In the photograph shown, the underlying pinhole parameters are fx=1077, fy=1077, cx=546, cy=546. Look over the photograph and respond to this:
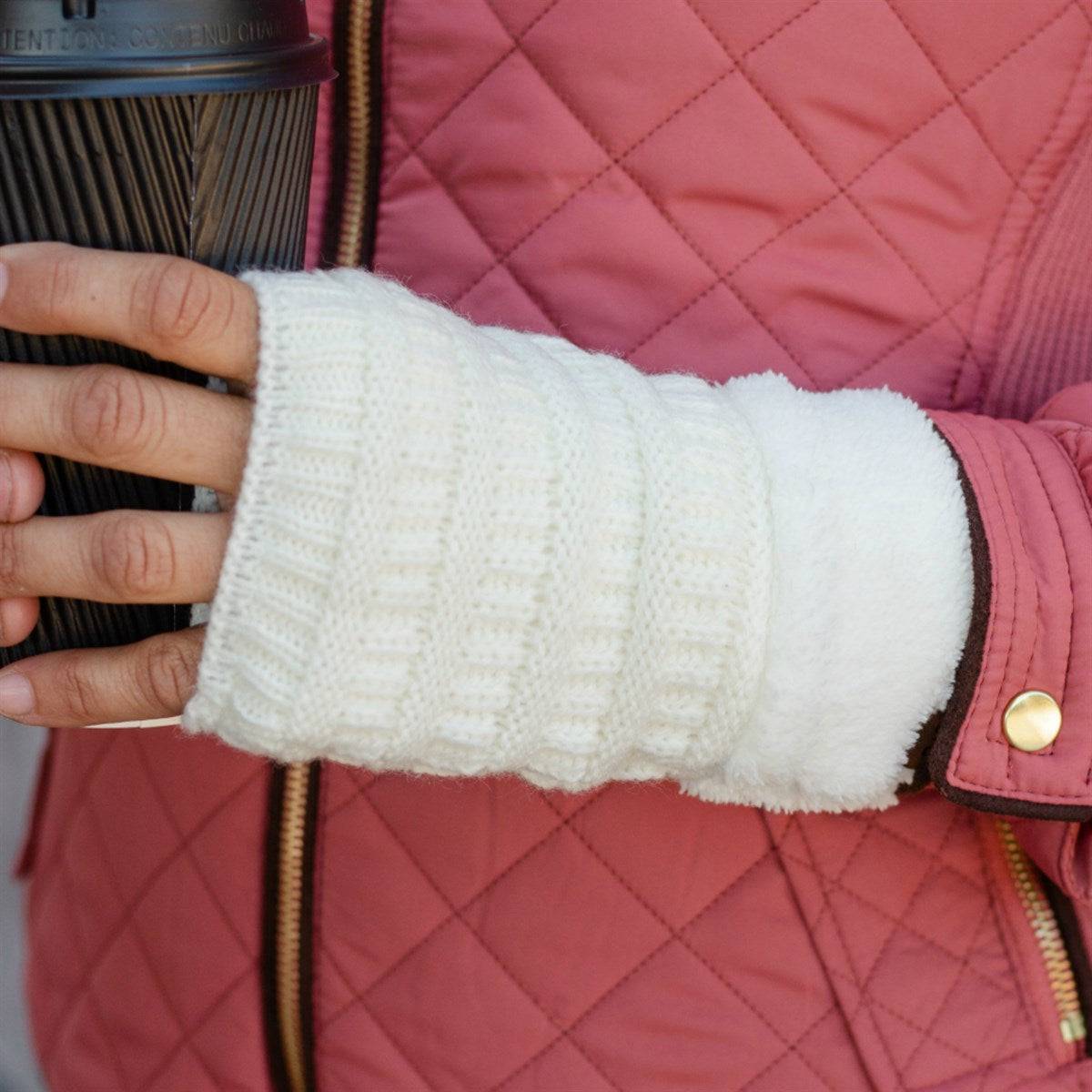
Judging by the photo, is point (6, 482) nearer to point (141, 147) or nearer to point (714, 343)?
point (141, 147)

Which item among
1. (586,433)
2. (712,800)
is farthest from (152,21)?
(712,800)

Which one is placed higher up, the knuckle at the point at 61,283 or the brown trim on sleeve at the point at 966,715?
the knuckle at the point at 61,283

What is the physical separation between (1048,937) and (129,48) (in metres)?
0.70

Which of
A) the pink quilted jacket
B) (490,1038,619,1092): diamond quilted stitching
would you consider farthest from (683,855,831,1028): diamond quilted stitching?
(490,1038,619,1092): diamond quilted stitching

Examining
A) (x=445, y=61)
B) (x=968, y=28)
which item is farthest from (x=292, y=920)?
(x=968, y=28)

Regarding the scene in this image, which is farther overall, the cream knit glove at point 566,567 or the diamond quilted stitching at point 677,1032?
the diamond quilted stitching at point 677,1032

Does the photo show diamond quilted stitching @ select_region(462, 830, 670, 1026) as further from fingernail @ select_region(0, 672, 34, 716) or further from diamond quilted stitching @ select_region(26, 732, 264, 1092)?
fingernail @ select_region(0, 672, 34, 716)

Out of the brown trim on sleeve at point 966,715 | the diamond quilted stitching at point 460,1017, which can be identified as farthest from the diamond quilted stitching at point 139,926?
the brown trim on sleeve at point 966,715

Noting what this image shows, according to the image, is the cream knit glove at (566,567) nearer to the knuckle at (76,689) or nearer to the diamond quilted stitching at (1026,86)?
the knuckle at (76,689)

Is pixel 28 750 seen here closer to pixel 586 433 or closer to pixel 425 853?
pixel 425 853

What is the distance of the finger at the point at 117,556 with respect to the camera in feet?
1.61

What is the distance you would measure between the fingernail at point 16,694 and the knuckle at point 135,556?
0.27ft

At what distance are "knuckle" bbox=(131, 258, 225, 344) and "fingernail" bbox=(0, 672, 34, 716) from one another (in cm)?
Result: 19

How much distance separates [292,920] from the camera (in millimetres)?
765
